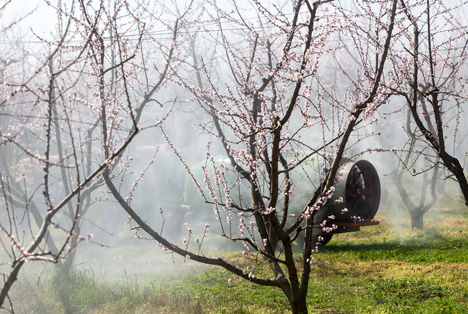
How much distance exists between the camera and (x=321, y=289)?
8.14 metres

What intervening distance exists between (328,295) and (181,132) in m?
30.4

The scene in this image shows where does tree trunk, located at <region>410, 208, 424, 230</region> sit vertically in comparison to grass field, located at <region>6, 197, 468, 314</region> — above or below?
above

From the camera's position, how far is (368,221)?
1190 cm

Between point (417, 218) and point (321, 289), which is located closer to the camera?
point (321, 289)

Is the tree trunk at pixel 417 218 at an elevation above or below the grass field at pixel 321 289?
above

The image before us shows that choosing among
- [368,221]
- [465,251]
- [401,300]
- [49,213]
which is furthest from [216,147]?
[49,213]

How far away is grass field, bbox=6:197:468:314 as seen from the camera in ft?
23.0

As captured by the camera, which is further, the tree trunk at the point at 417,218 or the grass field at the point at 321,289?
the tree trunk at the point at 417,218

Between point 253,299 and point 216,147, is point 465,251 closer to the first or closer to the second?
point 253,299

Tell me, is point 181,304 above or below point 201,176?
below

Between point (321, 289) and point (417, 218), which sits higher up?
point (417, 218)

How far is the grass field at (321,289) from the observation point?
23.0ft

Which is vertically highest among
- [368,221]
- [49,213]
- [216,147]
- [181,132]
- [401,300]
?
[181,132]

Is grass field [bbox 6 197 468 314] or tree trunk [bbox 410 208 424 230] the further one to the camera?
tree trunk [bbox 410 208 424 230]
